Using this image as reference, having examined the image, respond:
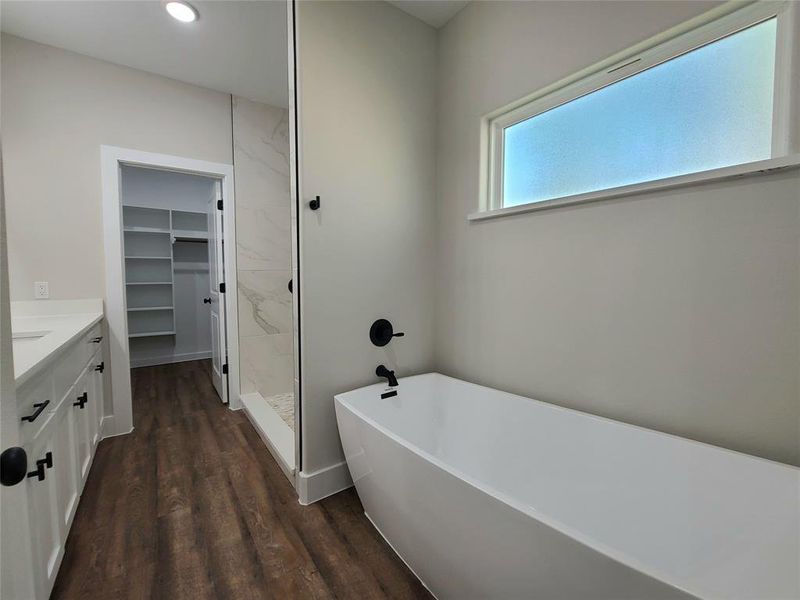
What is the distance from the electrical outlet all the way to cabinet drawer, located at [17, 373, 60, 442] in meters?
1.50

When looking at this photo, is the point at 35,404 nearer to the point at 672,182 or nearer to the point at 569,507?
the point at 569,507

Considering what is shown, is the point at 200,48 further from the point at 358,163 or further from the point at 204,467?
the point at 204,467

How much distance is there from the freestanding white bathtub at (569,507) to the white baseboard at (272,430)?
26.1 inches

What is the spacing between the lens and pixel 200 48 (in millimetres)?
2320

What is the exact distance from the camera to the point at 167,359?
466 cm

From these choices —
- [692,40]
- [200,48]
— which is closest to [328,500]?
[692,40]

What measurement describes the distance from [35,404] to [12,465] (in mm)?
911

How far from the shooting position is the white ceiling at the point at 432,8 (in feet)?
6.49

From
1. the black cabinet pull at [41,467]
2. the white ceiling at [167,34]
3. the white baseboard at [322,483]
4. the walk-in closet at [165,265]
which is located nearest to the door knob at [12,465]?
the black cabinet pull at [41,467]

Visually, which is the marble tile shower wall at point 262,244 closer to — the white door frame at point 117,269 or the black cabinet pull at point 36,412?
the white door frame at point 117,269

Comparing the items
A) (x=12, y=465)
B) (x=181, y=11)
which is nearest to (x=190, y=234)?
(x=181, y=11)

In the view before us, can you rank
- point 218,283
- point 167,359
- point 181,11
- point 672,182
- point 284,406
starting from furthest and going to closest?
point 167,359
point 218,283
point 284,406
point 181,11
point 672,182

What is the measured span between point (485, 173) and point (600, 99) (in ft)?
2.04

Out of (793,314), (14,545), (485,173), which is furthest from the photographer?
(485,173)
